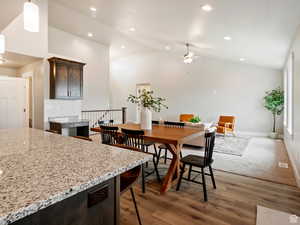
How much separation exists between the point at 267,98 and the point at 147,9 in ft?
→ 18.5

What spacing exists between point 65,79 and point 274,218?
5.33m

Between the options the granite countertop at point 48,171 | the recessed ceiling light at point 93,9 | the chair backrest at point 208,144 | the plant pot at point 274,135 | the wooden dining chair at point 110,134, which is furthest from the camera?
the plant pot at point 274,135

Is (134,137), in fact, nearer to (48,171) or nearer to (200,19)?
(48,171)

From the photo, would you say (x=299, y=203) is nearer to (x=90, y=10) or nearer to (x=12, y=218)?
(x=12, y=218)

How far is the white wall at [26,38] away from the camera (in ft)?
13.7

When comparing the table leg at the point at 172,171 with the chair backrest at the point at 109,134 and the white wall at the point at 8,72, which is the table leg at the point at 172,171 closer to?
the chair backrest at the point at 109,134

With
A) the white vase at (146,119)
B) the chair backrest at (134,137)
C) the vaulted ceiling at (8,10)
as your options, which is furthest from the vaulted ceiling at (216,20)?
the chair backrest at (134,137)

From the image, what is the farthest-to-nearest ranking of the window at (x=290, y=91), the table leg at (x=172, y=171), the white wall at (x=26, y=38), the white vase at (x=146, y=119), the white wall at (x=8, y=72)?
1. the white wall at (x=8, y=72)
2. the white wall at (x=26, y=38)
3. the window at (x=290, y=91)
4. the white vase at (x=146, y=119)
5. the table leg at (x=172, y=171)

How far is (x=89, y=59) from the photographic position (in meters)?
7.86

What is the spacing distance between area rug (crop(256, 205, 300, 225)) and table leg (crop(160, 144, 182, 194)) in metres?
1.15

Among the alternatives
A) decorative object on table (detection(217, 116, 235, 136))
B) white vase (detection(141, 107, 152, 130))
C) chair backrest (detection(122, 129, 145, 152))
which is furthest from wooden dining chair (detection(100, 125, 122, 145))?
decorative object on table (detection(217, 116, 235, 136))

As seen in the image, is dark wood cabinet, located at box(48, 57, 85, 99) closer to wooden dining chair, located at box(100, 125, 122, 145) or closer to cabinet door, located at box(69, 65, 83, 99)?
cabinet door, located at box(69, 65, 83, 99)

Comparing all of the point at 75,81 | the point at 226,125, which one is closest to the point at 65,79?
the point at 75,81

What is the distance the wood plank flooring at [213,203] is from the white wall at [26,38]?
423cm
